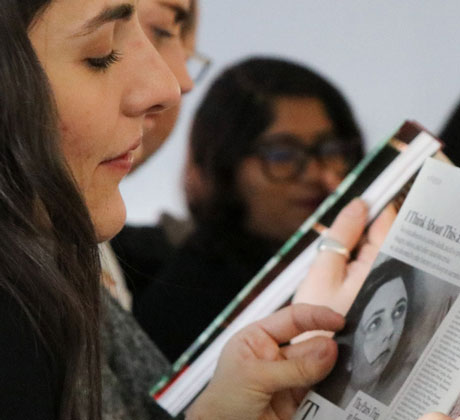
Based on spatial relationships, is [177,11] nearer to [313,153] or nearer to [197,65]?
[197,65]

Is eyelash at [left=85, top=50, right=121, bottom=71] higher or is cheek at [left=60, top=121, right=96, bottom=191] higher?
eyelash at [left=85, top=50, right=121, bottom=71]

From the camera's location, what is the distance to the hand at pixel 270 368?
75cm

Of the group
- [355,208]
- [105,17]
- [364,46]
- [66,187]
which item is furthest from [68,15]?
[364,46]

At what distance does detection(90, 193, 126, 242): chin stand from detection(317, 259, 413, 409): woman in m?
0.22

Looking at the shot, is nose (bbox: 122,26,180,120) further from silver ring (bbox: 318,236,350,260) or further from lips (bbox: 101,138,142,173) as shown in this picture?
silver ring (bbox: 318,236,350,260)

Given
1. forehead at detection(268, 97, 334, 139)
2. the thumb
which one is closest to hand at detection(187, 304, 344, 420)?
the thumb

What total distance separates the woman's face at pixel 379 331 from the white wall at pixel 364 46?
0.64m

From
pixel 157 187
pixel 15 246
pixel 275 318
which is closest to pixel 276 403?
pixel 275 318

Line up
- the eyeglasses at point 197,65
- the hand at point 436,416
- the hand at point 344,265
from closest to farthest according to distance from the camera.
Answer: the hand at point 436,416 < the hand at point 344,265 < the eyeglasses at point 197,65

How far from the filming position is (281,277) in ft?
2.81

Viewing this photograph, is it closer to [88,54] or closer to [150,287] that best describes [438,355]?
[88,54]

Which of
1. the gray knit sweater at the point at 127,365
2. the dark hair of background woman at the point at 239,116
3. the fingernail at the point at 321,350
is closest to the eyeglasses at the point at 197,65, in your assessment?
the dark hair of background woman at the point at 239,116

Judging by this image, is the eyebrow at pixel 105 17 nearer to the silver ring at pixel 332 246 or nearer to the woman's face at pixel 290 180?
the silver ring at pixel 332 246

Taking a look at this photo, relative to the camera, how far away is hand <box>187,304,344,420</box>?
75cm
